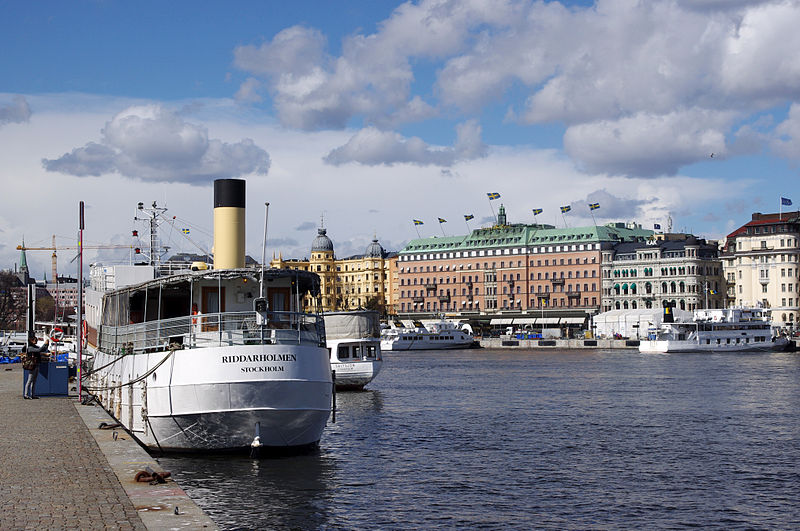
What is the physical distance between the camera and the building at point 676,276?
192000 millimetres

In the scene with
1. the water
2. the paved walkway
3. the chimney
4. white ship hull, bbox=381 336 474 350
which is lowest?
the water

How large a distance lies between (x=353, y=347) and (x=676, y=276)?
139 metres

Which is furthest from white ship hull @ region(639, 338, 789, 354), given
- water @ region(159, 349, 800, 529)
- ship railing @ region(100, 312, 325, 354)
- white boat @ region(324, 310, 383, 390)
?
ship railing @ region(100, 312, 325, 354)

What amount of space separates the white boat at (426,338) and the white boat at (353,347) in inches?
4070

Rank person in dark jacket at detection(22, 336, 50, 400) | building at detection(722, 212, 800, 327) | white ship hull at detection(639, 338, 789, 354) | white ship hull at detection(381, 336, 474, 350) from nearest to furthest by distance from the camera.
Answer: person in dark jacket at detection(22, 336, 50, 400) → white ship hull at detection(639, 338, 789, 354) → white ship hull at detection(381, 336, 474, 350) → building at detection(722, 212, 800, 327)

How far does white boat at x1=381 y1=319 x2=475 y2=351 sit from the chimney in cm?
13762

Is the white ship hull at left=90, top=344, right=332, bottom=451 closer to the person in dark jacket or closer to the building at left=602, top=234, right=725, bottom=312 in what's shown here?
the person in dark jacket

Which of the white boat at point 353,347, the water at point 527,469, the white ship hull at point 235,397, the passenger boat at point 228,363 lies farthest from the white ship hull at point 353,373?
the white ship hull at point 235,397

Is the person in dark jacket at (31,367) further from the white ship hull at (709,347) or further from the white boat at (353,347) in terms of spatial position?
the white ship hull at (709,347)

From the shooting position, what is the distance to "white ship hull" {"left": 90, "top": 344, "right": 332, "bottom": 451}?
96.7 ft

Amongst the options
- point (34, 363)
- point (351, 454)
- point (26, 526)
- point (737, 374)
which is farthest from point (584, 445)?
point (737, 374)

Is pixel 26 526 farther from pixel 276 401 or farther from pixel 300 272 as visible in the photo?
pixel 300 272

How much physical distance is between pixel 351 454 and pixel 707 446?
13.5 m

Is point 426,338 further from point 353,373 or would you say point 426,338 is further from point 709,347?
point 353,373
